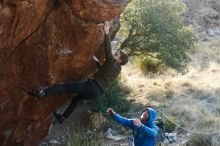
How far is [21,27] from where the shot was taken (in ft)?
25.7

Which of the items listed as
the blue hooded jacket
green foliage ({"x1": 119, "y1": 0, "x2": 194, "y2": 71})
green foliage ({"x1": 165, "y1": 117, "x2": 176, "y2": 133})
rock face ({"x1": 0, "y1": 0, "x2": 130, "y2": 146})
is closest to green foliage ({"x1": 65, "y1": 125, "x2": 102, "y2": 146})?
rock face ({"x1": 0, "y1": 0, "x2": 130, "y2": 146})

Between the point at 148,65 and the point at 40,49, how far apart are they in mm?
12308

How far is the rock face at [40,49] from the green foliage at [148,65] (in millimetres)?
10340

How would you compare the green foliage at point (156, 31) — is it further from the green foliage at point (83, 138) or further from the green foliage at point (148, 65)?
the green foliage at point (83, 138)

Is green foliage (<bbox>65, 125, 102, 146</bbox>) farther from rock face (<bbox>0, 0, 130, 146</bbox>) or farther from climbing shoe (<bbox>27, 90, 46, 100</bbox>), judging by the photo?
climbing shoe (<bbox>27, 90, 46, 100</bbox>)

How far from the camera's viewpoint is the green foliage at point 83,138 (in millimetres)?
10484

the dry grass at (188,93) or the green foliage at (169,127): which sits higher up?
the green foliage at (169,127)

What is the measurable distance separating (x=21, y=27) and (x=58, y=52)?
3.57 ft

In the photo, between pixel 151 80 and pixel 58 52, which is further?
pixel 151 80

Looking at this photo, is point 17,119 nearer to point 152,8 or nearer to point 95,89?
point 95,89

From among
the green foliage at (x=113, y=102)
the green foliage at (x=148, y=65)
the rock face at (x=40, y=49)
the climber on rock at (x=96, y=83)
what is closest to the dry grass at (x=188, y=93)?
the green foliage at (x=148, y=65)

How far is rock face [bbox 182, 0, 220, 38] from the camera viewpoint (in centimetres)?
3016

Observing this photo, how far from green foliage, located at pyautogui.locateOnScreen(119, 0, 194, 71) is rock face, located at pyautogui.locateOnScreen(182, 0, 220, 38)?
13.3 metres

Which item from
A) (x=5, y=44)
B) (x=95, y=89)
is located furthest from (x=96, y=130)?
(x=5, y=44)
